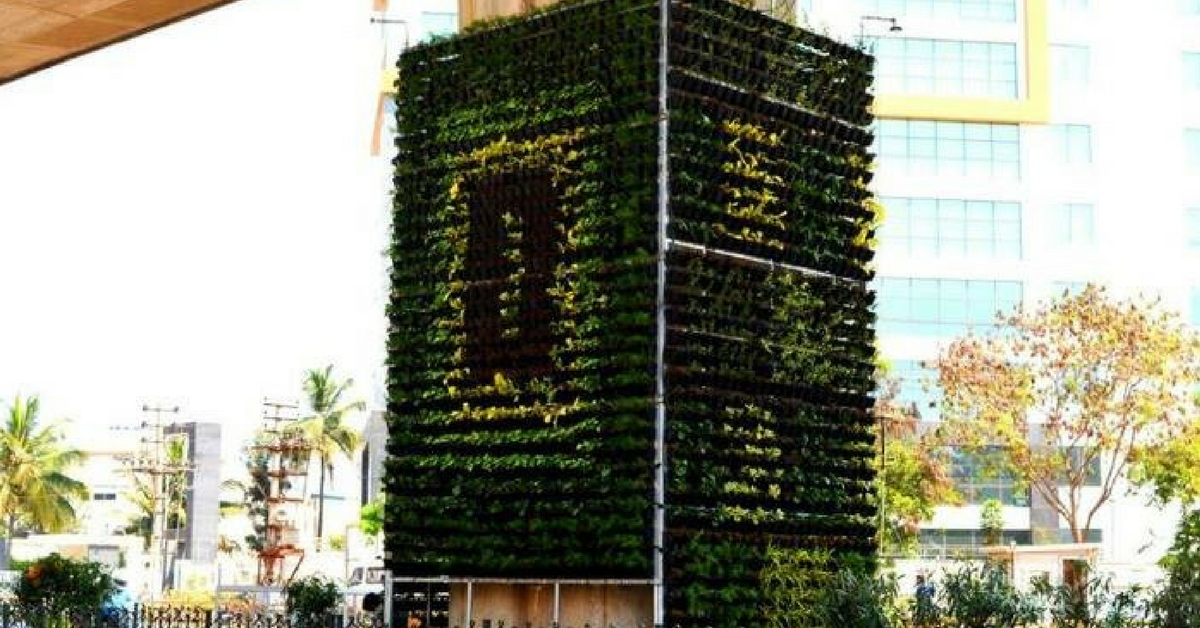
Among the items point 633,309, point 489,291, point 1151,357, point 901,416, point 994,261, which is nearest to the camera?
point 633,309

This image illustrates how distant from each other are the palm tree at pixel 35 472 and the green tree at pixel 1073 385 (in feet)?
126

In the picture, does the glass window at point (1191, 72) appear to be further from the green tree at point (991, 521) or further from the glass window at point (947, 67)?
the green tree at point (991, 521)

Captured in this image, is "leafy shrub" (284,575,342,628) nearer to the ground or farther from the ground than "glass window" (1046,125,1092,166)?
nearer to the ground

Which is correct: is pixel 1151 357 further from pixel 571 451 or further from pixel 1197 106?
pixel 571 451

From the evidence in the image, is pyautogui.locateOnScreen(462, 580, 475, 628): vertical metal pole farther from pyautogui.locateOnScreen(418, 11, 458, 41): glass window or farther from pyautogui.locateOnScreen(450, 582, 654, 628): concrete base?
pyautogui.locateOnScreen(418, 11, 458, 41): glass window

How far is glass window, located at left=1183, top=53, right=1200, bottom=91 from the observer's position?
4556 centimetres

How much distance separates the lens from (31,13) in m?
11.5

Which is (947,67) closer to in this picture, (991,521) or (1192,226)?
(1192,226)

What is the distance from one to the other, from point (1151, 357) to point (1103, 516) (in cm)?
1232

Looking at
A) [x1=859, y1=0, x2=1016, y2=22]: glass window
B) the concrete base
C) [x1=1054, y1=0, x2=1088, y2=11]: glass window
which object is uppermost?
[x1=1054, y1=0, x2=1088, y2=11]: glass window

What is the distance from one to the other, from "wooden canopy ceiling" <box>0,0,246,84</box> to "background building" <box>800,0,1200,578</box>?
103ft

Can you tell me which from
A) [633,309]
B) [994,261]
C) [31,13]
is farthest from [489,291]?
[994,261]

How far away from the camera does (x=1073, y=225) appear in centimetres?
4397

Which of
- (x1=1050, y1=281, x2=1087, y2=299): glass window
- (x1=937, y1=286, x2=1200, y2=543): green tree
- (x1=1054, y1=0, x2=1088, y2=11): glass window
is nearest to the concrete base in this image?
(x1=937, y1=286, x2=1200, y2=543): green tree
